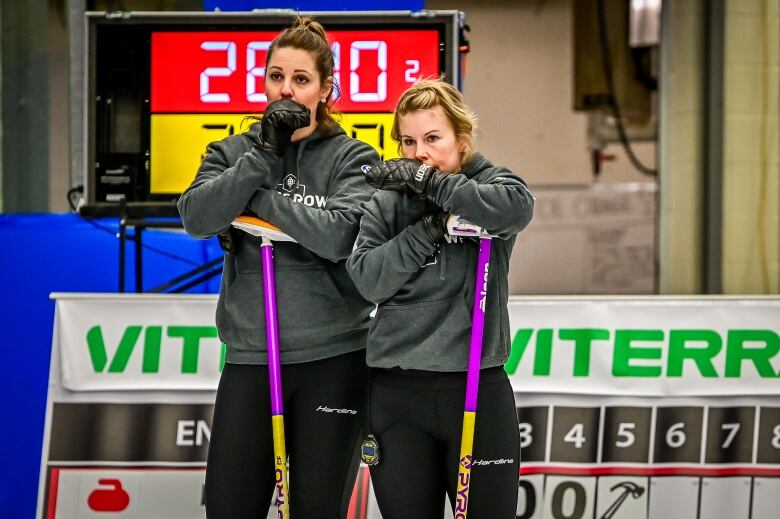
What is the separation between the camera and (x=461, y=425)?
2.06m

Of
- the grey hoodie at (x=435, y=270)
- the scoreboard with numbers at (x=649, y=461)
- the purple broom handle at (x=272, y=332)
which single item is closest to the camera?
the grey hoodie at (x=435, y=270)

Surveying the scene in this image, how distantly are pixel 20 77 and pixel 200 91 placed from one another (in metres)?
2.09

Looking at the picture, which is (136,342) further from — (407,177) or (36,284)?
(407,177)

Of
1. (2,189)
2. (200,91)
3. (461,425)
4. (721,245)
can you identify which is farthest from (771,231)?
(2,189)

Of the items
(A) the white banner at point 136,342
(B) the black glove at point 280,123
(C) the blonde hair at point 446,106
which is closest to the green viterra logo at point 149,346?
(A) the white banner at point 136,342

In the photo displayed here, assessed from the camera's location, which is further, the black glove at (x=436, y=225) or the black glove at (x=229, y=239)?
the black glove at (x=229, y=239)

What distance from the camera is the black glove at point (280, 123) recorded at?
2111 mm

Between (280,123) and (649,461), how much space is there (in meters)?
1.89

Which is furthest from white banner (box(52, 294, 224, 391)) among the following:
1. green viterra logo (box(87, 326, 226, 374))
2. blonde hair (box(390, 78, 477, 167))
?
Answer: blonde hair (box(390, 78, 477, 167))

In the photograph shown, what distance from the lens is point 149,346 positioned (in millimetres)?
3283

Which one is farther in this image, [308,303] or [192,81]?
[192,81]

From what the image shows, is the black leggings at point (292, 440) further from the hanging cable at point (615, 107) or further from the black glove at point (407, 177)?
the hanging cable at point (615, 107)

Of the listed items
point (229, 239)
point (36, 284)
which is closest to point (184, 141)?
point (36, 284)

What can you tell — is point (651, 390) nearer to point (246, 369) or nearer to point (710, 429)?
point (710, 429)
